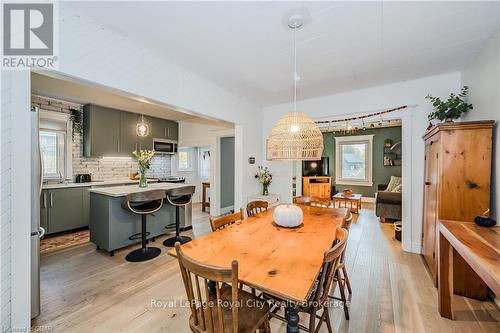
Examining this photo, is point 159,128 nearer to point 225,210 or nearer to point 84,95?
point 84,95

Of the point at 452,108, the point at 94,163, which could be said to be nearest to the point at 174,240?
the point at 94,163

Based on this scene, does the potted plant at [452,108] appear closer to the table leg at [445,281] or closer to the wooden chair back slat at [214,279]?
the table leg at [445,281]

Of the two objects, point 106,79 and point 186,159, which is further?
point 186,159

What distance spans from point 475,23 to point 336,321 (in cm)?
288

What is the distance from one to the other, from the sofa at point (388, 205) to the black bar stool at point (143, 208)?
459 centimetres

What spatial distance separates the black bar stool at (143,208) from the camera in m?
2.84

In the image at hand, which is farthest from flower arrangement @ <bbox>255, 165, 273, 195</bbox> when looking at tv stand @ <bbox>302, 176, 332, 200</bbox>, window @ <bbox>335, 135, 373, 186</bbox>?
window @ <bbox>335, 135, 373, 186</bbox>

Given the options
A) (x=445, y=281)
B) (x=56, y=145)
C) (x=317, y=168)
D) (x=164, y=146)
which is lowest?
(x=445, y=281)

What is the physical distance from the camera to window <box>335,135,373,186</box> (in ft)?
24.4

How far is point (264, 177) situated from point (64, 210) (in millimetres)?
3736

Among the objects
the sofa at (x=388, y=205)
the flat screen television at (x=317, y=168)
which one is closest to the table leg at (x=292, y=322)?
the sofa at (x=388, y=205)

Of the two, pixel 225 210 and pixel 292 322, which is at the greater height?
pixel 292 322

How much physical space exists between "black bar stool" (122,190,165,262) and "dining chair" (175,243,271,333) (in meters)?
1.85

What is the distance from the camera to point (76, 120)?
4352 mm
